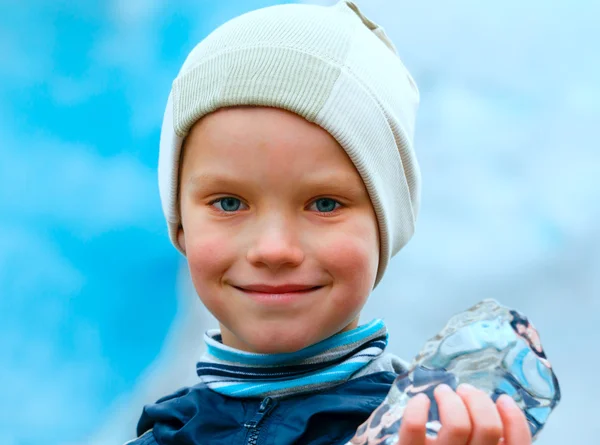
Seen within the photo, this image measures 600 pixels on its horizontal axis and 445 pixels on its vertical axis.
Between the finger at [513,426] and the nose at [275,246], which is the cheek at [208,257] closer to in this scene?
the nose at [275,246]

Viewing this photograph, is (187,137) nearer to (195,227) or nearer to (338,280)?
(195,227)

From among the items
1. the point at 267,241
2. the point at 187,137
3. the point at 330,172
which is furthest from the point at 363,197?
the point at 187,137

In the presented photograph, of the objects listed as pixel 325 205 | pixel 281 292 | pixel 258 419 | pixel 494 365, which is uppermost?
pixel 325 205

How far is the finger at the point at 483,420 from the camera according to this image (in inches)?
39.9

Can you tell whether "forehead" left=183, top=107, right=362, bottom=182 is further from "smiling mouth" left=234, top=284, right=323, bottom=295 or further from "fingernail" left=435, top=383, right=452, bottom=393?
"fingernail" left=435, top=383, right=452, bottom=393

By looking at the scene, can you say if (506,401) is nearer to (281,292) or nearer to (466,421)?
(466,421)

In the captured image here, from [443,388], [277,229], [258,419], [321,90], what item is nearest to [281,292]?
[277,229]

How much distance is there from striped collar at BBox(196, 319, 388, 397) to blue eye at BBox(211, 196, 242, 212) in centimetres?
28

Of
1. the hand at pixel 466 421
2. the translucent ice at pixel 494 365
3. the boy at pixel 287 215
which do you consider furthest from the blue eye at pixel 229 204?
the hand at pixel 466 421

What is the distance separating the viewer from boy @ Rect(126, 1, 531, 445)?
1.46 metres

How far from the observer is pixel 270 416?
1.50 meters

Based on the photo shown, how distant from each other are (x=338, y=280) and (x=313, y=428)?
0.25 metres

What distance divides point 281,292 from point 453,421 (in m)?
0.52

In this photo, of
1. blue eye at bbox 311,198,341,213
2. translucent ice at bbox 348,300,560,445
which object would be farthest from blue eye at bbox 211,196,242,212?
translucent ice at bbox 348,300,560,445
